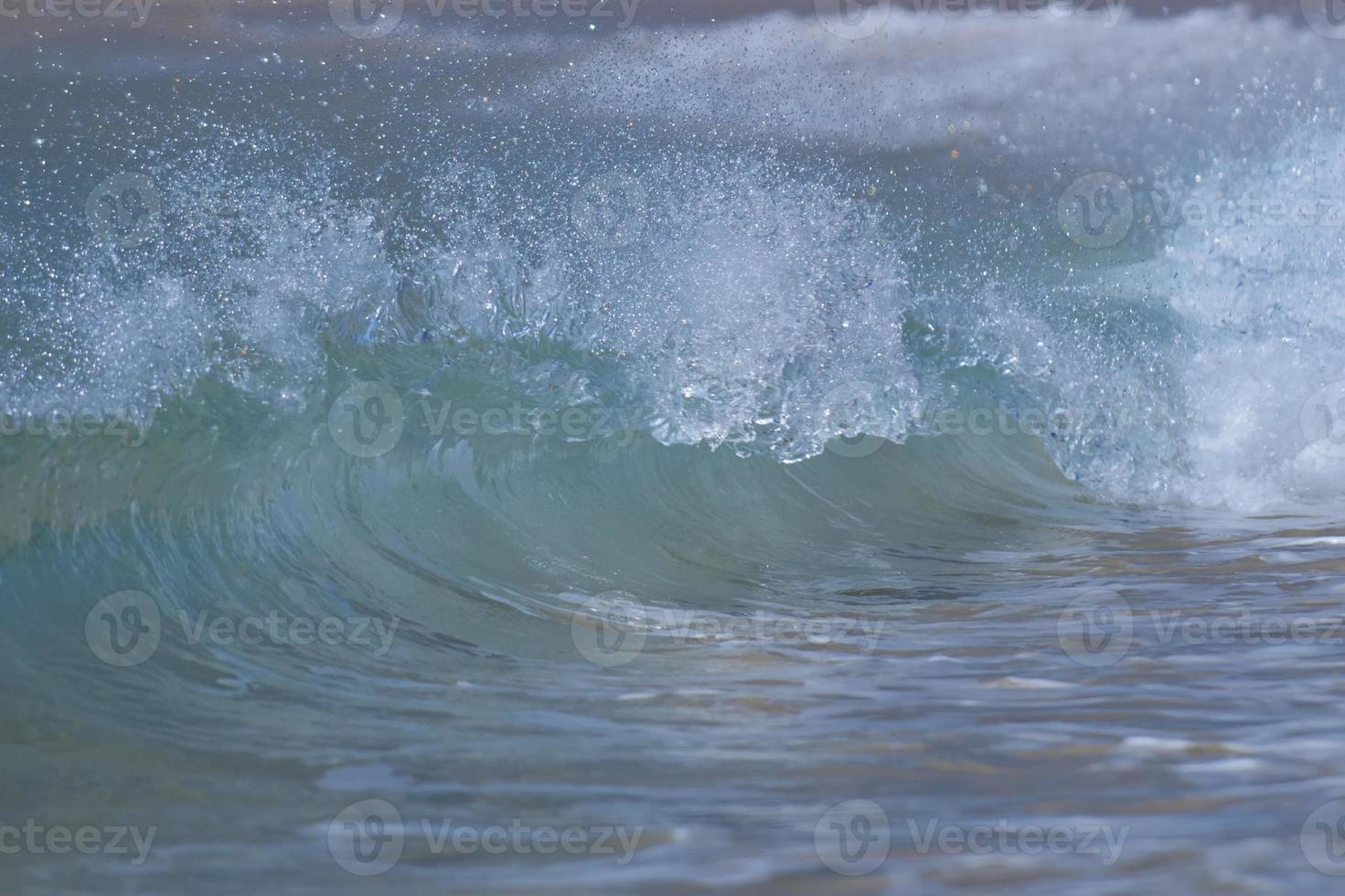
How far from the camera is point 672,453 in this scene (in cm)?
504

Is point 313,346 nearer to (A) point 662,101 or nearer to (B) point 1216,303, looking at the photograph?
(A) point 662,101

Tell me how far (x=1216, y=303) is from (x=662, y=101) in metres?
2.35

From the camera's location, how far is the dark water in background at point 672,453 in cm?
204

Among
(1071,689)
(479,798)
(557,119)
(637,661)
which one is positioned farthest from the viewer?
(557,119)

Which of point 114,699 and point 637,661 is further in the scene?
point 637,661

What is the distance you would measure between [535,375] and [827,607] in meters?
1.65

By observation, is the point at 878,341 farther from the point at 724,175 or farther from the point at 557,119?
the point at 557,119

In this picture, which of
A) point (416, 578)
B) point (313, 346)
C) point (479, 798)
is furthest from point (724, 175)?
point (479, 798)

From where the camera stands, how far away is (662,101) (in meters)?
5.15

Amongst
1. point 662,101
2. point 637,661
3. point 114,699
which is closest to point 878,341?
point 662,101

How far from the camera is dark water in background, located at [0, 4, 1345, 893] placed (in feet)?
6.68

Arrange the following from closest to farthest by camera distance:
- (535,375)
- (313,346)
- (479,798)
→ 1. (479,798)
2. (313,346)
3. (535,375)

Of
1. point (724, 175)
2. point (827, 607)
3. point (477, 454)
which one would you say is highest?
point (724, 175)

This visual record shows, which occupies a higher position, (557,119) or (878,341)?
(557,119)
